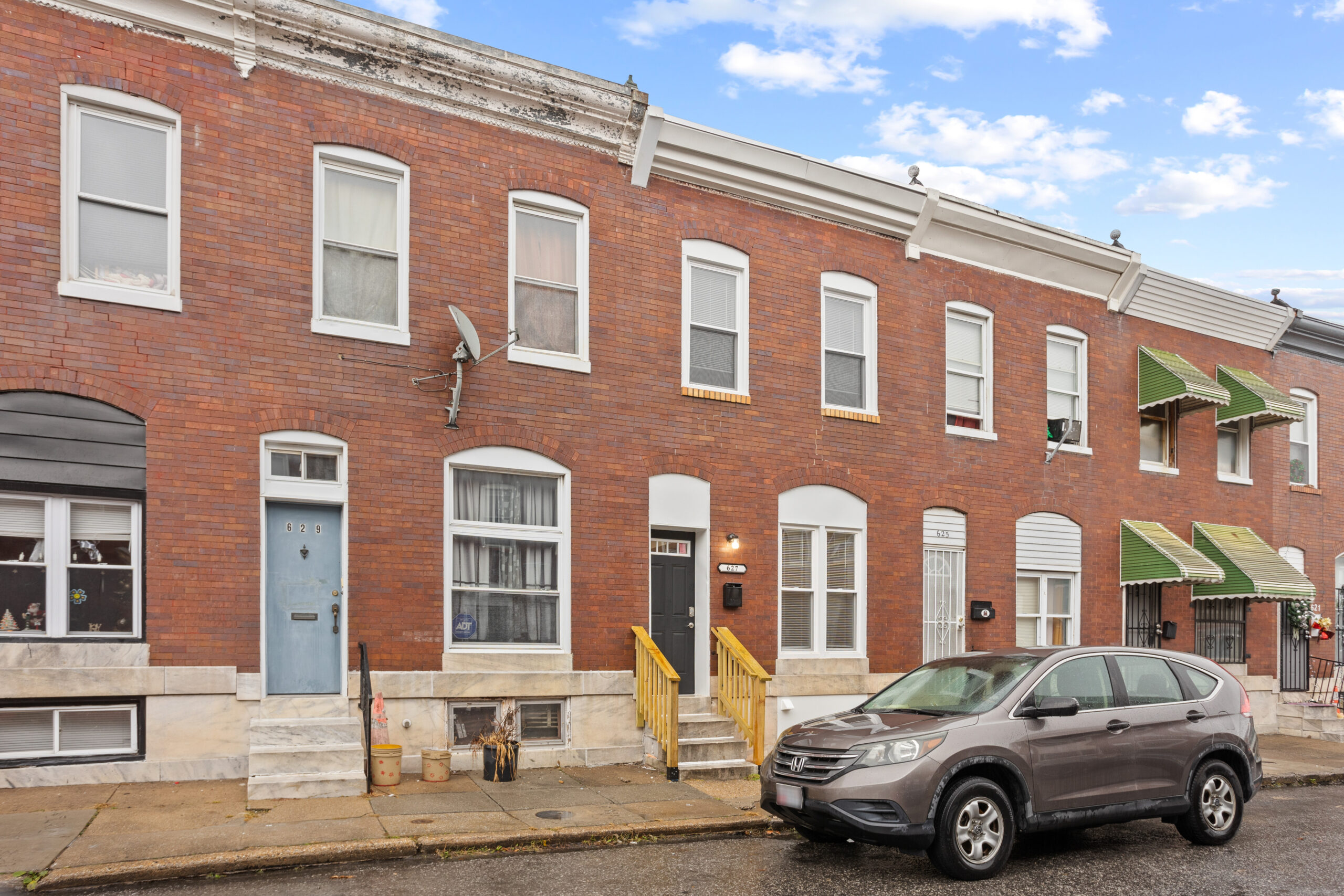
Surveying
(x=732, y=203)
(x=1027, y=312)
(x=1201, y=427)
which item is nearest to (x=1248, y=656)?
(x=1201, y=427)

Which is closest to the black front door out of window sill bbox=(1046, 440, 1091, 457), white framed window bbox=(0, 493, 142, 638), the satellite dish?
the satellite dish

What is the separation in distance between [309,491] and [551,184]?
4.44 m

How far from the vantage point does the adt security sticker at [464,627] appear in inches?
462

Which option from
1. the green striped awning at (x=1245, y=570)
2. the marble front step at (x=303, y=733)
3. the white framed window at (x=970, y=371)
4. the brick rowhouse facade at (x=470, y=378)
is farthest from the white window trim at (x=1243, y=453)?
the marble front step at (x=303, y=733)

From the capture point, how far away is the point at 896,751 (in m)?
7.95

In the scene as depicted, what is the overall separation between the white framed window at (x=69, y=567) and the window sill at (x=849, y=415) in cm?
835

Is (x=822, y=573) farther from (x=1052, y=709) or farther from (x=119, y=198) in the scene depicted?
(x=119, y=198)

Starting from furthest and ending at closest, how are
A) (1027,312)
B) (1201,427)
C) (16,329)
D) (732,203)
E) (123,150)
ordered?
1. (1201,427)
2. (1027,312)
3. (732,203)
4. (123,150)
5. (16,329)

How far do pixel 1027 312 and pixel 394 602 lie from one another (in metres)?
10.8

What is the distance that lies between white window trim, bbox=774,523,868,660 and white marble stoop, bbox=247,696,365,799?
228 inches

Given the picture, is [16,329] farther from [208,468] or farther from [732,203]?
[732,203]

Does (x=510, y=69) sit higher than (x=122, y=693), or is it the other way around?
(x=510, y=69)

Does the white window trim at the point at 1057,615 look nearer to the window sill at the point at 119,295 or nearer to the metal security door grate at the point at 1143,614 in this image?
the metal security door grate at the point at 1143,614

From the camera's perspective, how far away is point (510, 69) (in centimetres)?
1211
